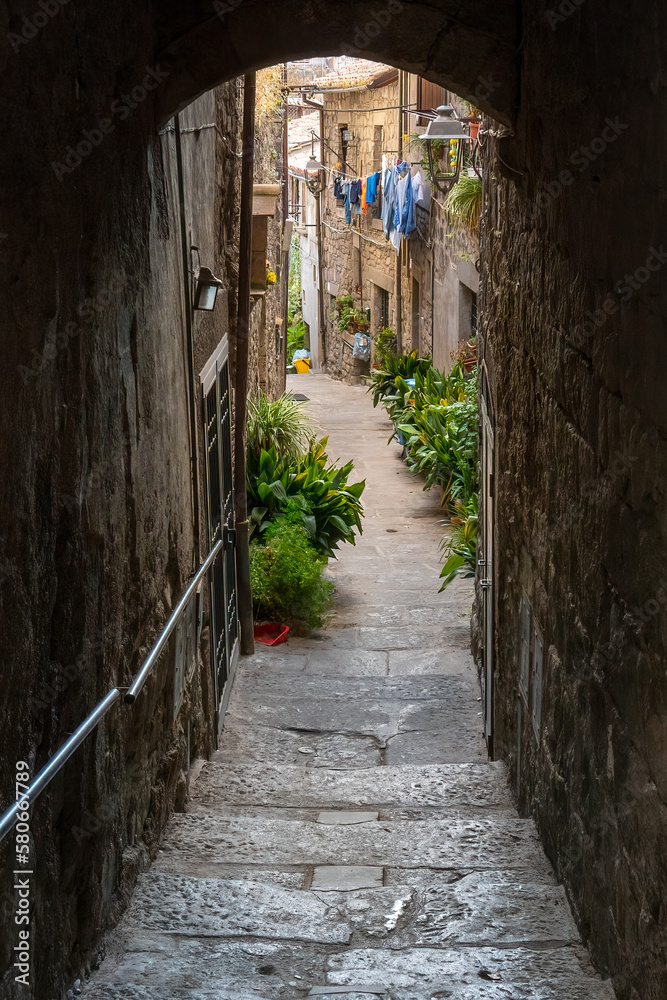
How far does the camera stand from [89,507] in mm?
3020

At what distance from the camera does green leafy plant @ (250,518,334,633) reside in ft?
25.7

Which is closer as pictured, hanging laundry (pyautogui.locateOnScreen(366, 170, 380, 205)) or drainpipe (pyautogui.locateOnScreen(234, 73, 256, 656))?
drainpipe (pyautogui.locateOnScreen(234, 73, 256, 656))

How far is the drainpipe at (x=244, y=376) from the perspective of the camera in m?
6.77

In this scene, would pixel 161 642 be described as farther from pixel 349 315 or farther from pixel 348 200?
pixel 349 315

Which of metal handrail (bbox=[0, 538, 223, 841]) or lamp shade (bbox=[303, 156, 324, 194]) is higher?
lamp shade (bbox=[303, 156, 324, 194])

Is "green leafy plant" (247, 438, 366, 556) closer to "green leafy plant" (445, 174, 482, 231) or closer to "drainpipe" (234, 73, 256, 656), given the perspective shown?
"drainpipe" (234, 73, 256, 656)

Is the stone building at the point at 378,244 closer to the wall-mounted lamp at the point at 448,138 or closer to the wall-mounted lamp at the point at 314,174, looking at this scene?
the wall-mounted lamp at the point at 314,174

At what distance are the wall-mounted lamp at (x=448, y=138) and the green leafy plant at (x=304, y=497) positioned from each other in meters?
2.77

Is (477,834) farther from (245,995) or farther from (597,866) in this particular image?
(245,995)

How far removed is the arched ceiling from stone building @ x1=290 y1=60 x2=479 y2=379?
6.67m

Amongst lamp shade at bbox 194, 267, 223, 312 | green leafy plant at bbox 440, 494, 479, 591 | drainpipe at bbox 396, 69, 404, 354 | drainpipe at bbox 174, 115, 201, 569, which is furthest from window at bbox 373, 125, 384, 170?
drainpipe at bbox 174, 115, 201, 569

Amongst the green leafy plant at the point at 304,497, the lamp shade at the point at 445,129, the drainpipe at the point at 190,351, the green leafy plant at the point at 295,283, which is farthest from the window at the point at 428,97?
the green leafy plant at the point at 295,283

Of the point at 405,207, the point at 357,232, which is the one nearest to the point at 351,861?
the point at 405,207

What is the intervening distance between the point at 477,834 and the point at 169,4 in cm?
331
